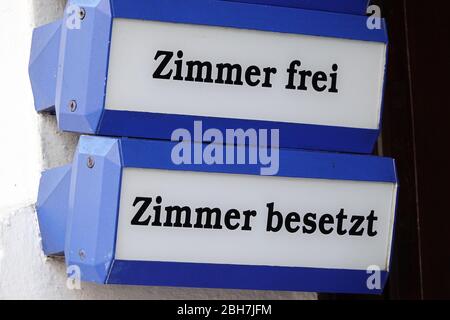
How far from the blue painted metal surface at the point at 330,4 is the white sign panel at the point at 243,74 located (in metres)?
0.05

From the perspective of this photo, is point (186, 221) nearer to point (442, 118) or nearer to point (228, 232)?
point (228, 232)

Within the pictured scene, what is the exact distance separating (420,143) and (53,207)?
0.73m

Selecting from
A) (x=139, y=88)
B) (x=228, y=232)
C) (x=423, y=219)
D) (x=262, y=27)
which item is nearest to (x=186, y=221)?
(x=228, y=232)

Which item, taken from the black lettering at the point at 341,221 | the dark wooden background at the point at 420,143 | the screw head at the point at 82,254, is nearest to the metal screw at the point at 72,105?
the screw head at the point at 82,254

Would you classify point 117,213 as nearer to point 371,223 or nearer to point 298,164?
point 298,164

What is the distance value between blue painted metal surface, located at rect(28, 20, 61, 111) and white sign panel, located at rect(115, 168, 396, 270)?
10.5 inches

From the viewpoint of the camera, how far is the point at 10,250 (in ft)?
5.66

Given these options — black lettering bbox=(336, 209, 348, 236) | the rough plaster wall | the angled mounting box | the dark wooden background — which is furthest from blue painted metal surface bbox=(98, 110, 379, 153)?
the dark wooden background

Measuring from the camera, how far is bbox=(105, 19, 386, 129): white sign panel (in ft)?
5.03

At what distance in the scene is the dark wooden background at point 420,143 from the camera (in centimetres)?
200

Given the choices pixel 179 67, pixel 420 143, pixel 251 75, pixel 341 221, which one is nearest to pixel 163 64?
pixel 179 67

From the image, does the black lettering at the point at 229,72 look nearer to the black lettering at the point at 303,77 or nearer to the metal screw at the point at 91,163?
the black lettering at the point at 303,77

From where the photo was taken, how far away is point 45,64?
1.71 metres

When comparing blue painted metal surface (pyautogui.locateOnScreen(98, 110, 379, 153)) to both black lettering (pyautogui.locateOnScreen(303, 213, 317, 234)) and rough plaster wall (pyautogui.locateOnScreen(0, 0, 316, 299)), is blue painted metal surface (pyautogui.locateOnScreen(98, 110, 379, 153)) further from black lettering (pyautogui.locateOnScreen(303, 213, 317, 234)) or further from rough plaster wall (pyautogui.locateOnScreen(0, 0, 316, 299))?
rough plaster wall (pyautogui.locateOnScreen(0, 0, 316, 299))
